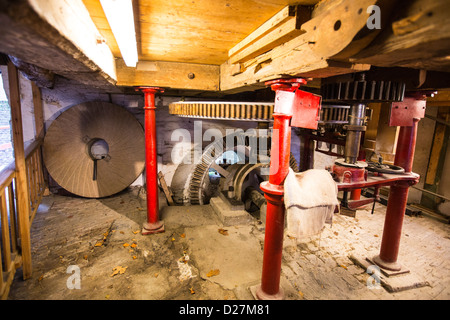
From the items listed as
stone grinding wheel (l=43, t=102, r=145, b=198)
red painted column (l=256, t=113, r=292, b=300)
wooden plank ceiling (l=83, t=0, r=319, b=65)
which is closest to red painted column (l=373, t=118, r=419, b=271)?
red painted column (l=256, t=113, r=292, b=300)

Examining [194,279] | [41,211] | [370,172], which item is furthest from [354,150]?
[41,211]

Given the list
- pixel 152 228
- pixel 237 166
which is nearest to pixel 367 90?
pixel 237 166

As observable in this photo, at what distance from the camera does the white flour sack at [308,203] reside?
200 cm

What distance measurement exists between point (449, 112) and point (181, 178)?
6.55 metres

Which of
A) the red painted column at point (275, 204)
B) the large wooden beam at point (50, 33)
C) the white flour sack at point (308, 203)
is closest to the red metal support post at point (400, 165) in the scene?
the white flour sack at point (308, 203)

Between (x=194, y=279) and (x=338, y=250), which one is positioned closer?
(x=194, y=279)

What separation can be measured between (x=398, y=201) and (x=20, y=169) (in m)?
4.79

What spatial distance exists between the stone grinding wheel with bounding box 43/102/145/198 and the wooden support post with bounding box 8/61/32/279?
2310 millimetres

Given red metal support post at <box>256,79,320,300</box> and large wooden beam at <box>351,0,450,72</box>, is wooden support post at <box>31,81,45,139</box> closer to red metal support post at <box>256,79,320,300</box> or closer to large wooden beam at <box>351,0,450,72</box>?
red metal support post at <box>256,79,320,300</box>

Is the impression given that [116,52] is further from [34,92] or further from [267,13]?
[34,92]

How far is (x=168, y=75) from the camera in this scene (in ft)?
10.7

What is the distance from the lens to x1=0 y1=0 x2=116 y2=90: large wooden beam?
848 millimetres

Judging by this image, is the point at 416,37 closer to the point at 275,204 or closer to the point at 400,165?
the point at 275,204
